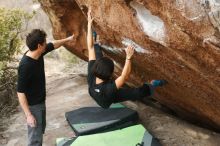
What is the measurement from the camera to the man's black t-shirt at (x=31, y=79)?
5.14 metres

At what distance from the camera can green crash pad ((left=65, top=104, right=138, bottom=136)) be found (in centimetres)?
641

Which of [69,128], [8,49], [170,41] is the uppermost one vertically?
[170,41]

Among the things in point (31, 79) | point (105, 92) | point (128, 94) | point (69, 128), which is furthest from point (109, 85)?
point (69, 128)

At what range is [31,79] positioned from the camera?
206 inches

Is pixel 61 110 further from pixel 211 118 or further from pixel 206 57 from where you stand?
pixel 206 57

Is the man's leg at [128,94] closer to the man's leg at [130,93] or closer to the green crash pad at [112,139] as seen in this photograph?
the man's leg at [130,93]

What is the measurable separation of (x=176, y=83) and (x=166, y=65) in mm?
555

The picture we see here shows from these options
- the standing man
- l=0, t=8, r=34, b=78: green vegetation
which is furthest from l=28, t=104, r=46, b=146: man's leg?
l=0, t=8, r=34, b=78: green vegetation

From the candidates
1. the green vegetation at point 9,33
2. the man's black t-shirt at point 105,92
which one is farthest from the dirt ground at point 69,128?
the man's black t-shirt at point 105,92

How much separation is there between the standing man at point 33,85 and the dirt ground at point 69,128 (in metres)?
1.08

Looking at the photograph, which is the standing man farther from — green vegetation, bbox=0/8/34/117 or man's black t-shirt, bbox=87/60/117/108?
green vegetation, bbox=0/8/34/117

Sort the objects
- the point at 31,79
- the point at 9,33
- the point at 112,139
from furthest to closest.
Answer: the point at 9,33 < the point at 112,139 < the point at 31,79

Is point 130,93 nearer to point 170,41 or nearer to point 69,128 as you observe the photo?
point 170,41

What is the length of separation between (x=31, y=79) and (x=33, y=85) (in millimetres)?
110
